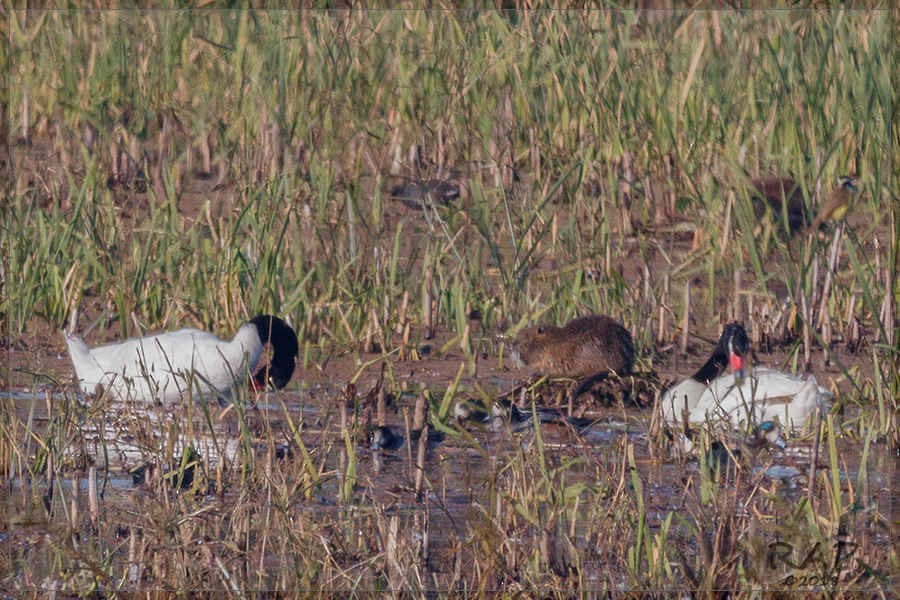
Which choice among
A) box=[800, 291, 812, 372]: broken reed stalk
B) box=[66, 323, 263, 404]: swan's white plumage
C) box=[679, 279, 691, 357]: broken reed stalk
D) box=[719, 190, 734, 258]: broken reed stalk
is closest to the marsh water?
box=[66, 323, 263, 404]: swan's white plumage

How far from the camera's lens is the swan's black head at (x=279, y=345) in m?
6.79

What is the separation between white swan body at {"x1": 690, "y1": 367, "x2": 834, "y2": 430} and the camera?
19.6 ft

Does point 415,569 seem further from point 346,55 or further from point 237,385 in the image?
point 346,55

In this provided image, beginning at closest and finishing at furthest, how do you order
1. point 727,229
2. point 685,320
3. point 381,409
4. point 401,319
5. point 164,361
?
point 381,409 → point 164,361 → point 401,319 → point 685,320 → point 727,229

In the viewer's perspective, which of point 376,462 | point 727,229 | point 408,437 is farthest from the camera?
point 727,229

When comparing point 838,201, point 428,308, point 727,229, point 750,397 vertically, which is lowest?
point 750,397

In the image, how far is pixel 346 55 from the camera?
796 centimetres

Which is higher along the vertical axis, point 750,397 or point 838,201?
point 838,201

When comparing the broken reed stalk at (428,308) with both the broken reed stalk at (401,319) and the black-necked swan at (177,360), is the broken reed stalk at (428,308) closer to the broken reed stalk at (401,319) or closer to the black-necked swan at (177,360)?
the broken reed stalk at (401,319)

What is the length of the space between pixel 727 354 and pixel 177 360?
90.9 inches

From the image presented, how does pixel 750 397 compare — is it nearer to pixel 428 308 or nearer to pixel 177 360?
pixel 428 308

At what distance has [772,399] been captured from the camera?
6.07 m

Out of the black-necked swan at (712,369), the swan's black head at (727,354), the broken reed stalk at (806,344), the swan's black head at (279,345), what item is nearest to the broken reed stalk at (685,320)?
the black-necked swan at (712,369)

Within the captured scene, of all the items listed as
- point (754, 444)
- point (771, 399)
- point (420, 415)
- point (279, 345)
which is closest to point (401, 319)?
point (279, 345)
